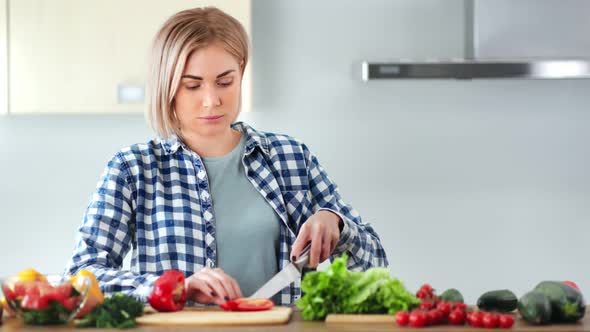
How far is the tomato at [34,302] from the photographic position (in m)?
1.47

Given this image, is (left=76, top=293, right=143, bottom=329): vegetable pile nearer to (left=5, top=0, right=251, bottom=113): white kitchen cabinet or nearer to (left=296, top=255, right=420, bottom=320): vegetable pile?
(left=296, top=255, right=420, bottom=320): vegetable pile

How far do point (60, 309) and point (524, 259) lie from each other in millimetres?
2102

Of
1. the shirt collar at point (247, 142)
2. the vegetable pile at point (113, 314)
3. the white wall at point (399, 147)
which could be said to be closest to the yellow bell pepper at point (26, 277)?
the vegetable pile at point (113, 314)

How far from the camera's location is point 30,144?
3.10 metres

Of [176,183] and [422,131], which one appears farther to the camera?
[422,131]

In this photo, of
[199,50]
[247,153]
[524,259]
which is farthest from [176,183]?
[524,259]

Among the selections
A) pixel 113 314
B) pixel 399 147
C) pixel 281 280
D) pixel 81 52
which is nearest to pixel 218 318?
pixel 113 314

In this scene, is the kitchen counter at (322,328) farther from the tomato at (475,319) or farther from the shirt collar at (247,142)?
the shirt collar at (247,142)

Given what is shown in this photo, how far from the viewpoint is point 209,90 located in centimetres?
199

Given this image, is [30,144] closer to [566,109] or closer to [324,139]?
[324,139]

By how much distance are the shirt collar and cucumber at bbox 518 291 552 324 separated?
84 cm

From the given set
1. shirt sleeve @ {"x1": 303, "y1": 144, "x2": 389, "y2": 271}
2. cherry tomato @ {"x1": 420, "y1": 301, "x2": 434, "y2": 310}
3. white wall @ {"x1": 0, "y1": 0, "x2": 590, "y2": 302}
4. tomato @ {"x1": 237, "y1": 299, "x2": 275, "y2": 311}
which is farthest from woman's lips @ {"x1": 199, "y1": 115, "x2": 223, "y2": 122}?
white wall @ {"x1": 0, "y1": 0, "x2": 590, "y2": 302}

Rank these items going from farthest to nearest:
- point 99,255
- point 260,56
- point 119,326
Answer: point 260,56 < point 99,255 < point 119,326

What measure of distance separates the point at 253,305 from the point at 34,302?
1.34ft
